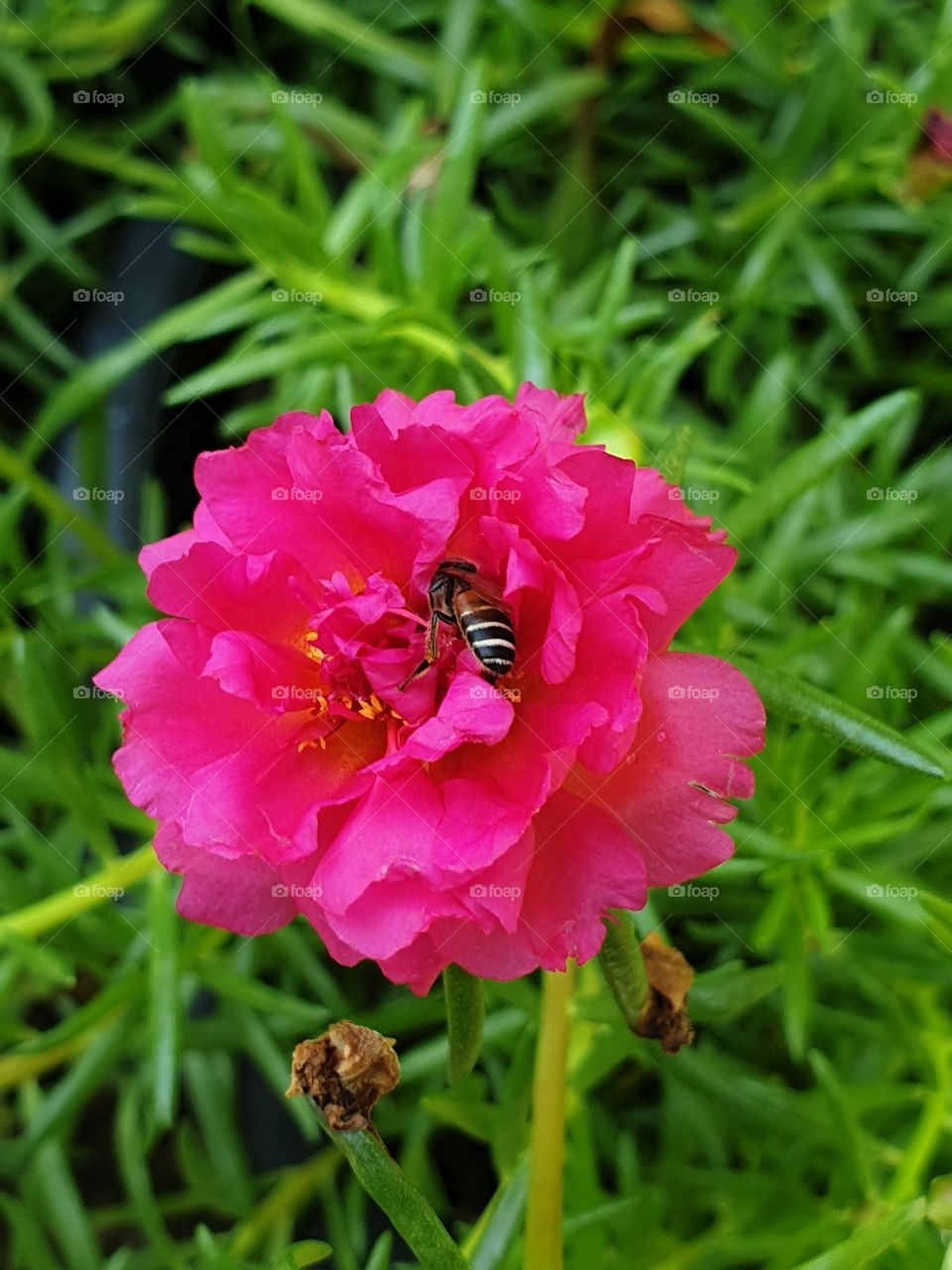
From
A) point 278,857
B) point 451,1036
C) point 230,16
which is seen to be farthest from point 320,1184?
point 230,16

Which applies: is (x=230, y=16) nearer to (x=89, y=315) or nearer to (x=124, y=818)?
(x=89, y=315)

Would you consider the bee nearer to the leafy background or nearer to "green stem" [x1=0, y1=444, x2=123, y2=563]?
the leafy background

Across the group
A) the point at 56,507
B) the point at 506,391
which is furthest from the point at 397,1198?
the point at 56,507

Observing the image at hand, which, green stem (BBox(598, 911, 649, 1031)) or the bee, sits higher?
the bee

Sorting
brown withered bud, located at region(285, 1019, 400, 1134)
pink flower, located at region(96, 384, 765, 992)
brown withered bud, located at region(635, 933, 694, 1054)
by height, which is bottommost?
brown withered bud, located at region(635, 933, 694, 1054)

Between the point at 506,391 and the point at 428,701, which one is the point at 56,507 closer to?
the point at 506,391

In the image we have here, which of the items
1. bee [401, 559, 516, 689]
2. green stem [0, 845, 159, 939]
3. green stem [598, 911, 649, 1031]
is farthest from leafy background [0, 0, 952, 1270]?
bee [401, 559, 516, 689]
